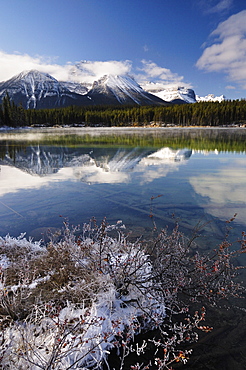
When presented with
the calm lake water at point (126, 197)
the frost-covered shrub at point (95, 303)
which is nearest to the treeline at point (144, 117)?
the calm lake water at point (126, 197)

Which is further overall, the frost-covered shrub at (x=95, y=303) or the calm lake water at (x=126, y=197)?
the calm lake water at (x=126, y=197)

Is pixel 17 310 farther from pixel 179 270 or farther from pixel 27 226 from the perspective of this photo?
pixel 27 226

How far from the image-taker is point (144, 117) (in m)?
151

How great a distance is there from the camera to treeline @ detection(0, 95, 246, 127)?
119 meters

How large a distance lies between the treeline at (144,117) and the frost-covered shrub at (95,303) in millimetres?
115617

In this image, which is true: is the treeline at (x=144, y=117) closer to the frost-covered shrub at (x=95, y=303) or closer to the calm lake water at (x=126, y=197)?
the calm lake water at (x=126, y=197)

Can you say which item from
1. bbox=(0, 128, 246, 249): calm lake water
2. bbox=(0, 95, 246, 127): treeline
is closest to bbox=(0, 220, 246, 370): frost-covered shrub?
bbox=(0, 128, 246, 249): calm lake water

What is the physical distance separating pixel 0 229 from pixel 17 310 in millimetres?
4394

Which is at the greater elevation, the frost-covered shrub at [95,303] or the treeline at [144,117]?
the treeline at [144,117]

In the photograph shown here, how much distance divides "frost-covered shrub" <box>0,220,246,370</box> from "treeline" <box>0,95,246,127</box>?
379 ft

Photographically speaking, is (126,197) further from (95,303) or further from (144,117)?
(144,117)

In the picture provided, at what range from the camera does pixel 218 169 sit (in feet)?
56.4

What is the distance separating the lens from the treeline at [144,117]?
4678 inches

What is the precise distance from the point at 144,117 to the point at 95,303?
6052 inches
